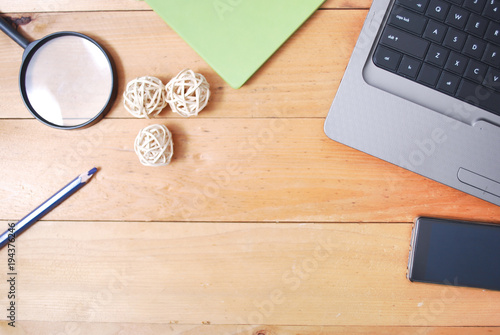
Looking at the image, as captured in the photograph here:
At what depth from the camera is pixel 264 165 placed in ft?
1.55

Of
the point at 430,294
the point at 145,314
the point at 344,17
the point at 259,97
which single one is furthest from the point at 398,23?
the point at 145,314

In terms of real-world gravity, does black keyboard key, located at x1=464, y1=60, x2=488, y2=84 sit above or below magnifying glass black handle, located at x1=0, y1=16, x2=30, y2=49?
above

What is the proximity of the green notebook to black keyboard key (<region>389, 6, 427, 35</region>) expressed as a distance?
3.8 inches

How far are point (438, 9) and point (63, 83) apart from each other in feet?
1.52

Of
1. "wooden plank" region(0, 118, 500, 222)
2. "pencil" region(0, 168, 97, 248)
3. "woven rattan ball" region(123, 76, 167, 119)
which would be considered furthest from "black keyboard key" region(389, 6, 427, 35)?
"pencil" region(0, 168, 97, 248)

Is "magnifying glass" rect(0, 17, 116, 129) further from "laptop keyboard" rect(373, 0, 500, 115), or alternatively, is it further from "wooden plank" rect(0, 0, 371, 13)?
"laptop keyboard" rect(373, 0, 500, 115)

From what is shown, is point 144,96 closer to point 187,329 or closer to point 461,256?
point 187,329

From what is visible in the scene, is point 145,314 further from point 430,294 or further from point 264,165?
point 430,294

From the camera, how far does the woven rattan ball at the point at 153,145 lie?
1.43 ft

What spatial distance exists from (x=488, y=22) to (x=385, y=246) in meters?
0.29

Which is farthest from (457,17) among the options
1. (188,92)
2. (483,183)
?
(188,92)

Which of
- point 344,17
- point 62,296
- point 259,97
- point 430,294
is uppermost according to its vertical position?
point 344,17

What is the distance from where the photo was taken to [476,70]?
16.1 inches

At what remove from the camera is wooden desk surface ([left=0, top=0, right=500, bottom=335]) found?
1.54ft
